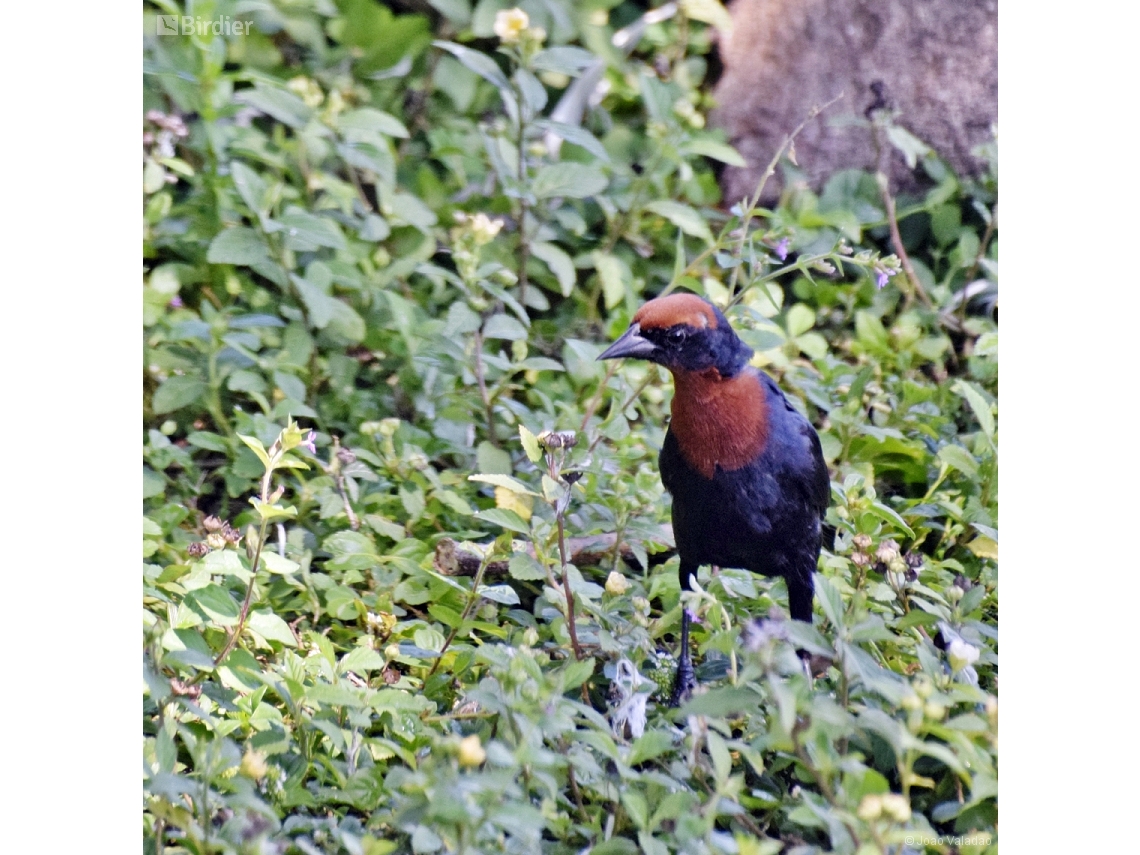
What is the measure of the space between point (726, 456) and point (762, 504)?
97mm

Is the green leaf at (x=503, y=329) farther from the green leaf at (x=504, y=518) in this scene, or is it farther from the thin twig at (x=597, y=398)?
the green leaf at (x=504, y=518)

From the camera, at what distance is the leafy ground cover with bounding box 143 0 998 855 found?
171 centimetres

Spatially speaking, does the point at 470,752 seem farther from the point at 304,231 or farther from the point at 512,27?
the point at 512,27

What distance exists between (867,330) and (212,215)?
1.57 meters

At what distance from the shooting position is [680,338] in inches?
78.4

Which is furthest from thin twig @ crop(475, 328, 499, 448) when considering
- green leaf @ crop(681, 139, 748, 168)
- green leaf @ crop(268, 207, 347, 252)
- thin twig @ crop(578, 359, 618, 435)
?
green leaf @ crop(681, 139, 748, 168)

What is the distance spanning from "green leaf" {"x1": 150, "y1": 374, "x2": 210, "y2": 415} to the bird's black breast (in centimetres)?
111

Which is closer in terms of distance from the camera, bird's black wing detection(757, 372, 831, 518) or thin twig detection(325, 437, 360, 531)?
bird's black wing detection(757, 372, 831, 518)

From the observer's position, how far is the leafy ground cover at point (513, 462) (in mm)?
1709

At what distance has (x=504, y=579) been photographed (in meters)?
2.44

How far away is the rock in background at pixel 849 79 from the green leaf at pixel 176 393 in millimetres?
1642

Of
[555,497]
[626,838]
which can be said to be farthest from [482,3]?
[626,838]

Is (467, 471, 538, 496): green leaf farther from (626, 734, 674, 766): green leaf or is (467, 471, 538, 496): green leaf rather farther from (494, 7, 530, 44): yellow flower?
(494, 7, 530, 44): yellow flower

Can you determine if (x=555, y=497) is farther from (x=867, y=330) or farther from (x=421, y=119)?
(x=421, y=119)
